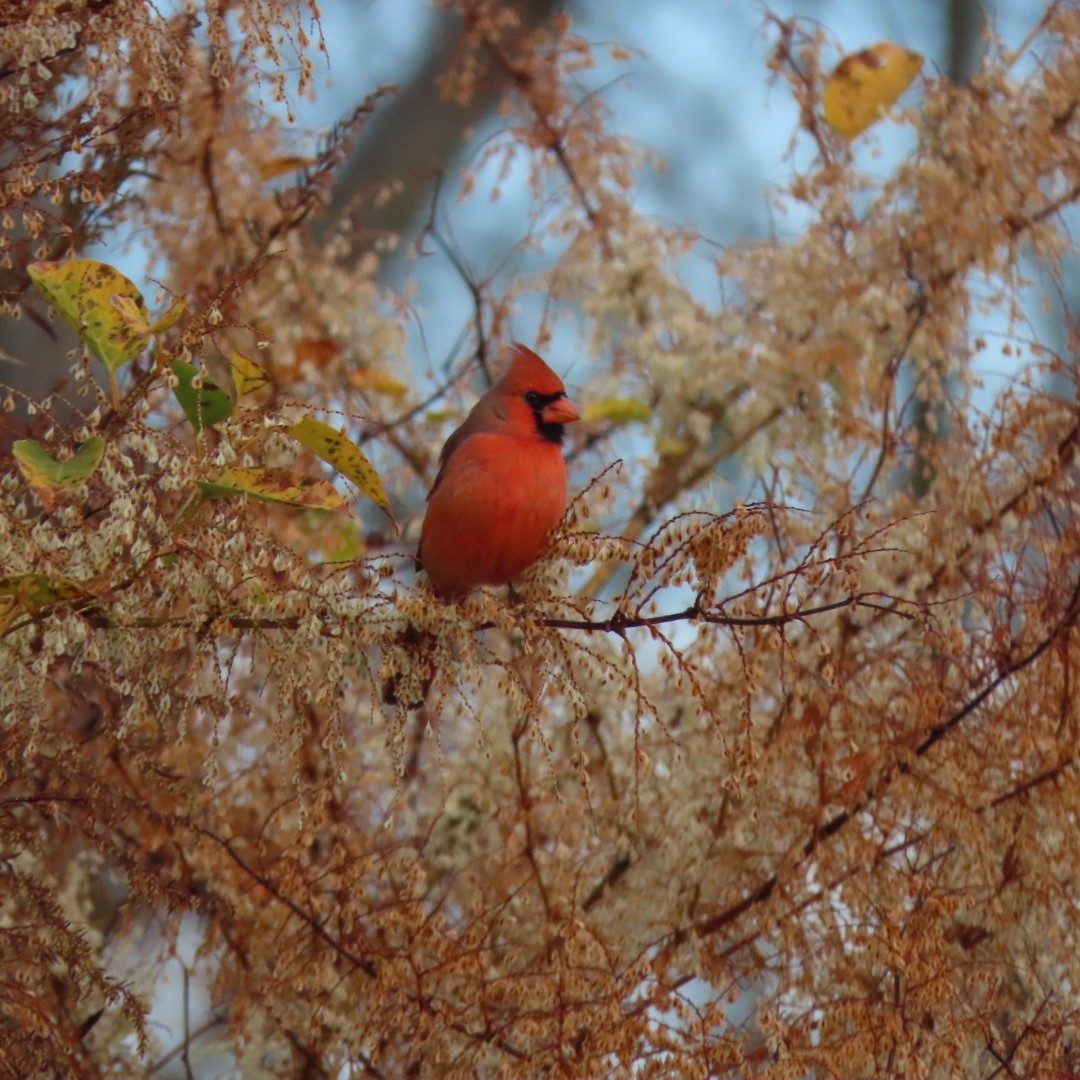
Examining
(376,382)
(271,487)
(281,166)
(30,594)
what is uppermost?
(281,166)

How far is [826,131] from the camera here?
299 centimetres

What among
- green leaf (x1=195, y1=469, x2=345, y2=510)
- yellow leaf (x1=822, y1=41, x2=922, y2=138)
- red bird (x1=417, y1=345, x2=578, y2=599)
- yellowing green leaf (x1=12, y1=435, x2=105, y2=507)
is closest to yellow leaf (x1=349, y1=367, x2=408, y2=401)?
red bird (x1=417, y1=345, x2=578, y2=599)

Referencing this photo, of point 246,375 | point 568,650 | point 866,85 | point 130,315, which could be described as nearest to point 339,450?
point 246,375

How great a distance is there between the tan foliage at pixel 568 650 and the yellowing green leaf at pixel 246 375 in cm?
3

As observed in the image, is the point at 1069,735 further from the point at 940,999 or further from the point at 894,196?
the point at 894,196

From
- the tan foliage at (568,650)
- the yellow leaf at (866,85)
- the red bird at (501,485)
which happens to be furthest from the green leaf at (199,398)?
the yellow leaf at (866,85)

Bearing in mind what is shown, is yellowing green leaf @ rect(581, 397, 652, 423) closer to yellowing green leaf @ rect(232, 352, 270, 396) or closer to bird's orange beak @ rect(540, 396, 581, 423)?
bird's orange beak @ rect(540, 396, 581, 423)

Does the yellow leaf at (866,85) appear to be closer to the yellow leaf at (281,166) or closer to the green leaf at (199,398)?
the yellow leaf at (281,166)

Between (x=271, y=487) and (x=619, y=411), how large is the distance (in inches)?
60.9

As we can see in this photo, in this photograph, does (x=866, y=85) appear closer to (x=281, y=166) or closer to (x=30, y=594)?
(x=281, y=166)

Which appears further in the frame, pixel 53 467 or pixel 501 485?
pixel 501 485

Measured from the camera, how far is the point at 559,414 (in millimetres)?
2727

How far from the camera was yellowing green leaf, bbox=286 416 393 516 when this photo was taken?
145 centimetres

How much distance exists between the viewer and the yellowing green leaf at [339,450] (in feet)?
4.77
